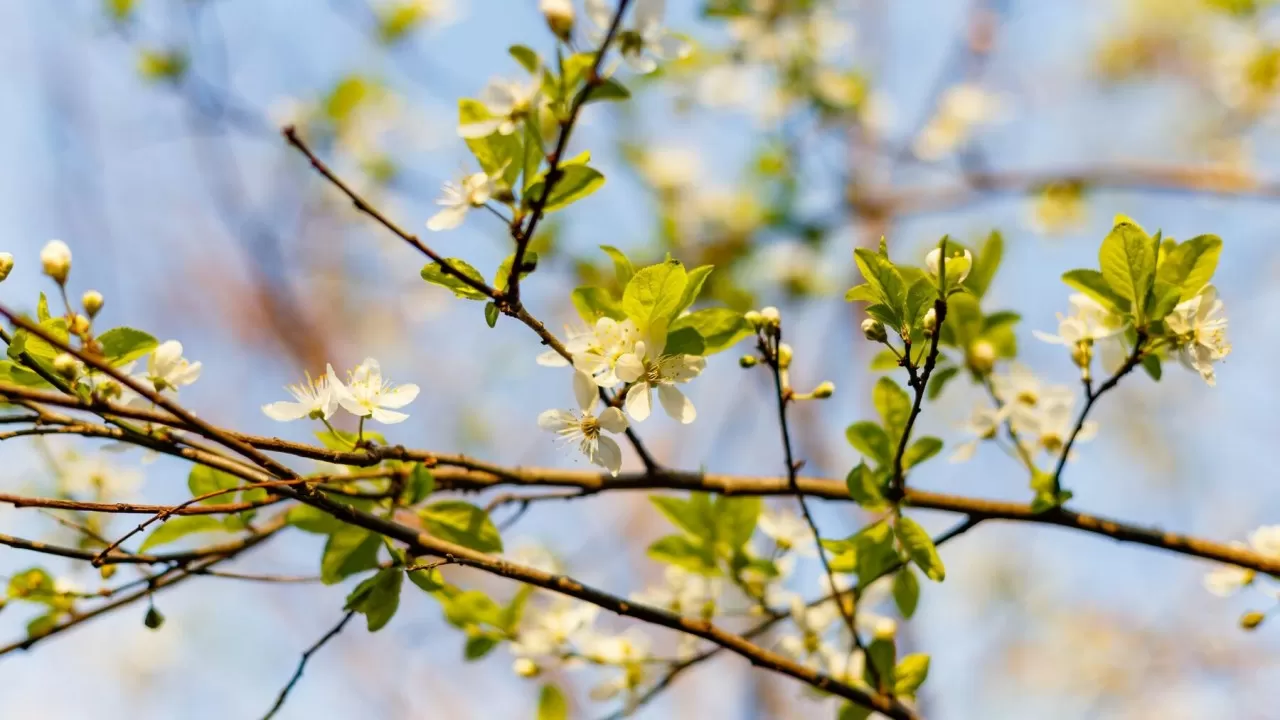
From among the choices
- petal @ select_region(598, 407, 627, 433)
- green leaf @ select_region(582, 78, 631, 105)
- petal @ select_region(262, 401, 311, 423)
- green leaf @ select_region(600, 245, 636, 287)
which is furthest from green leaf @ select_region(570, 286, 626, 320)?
petal @ select_region(262, 401, 311, 423)

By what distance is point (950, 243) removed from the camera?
1127mm

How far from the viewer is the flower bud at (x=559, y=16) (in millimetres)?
969

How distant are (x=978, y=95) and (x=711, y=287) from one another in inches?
60.1

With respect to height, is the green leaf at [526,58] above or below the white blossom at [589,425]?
above

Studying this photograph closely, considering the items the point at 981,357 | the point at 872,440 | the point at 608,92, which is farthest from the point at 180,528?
the point at 981,357

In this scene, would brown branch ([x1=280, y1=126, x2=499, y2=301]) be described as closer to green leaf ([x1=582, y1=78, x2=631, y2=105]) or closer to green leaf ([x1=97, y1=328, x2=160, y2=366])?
green leaf ([x1=582, y1=78, x2=631, y2=105])

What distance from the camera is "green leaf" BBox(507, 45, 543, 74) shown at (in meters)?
0.97

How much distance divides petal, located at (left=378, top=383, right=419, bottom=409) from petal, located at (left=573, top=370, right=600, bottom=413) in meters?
0.21

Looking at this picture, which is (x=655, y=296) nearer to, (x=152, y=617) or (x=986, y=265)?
(x=986, y=265)

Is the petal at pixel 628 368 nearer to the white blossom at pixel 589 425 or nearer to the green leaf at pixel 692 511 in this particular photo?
the white blossom at pixel 589 425

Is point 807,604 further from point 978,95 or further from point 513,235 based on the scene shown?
point 978,95

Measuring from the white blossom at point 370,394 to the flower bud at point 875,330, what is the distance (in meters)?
0.54

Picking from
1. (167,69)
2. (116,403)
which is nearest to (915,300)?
(116,403)

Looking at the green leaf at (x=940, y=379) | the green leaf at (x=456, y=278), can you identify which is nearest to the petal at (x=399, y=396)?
the green leaf at (x=456, y=278)
